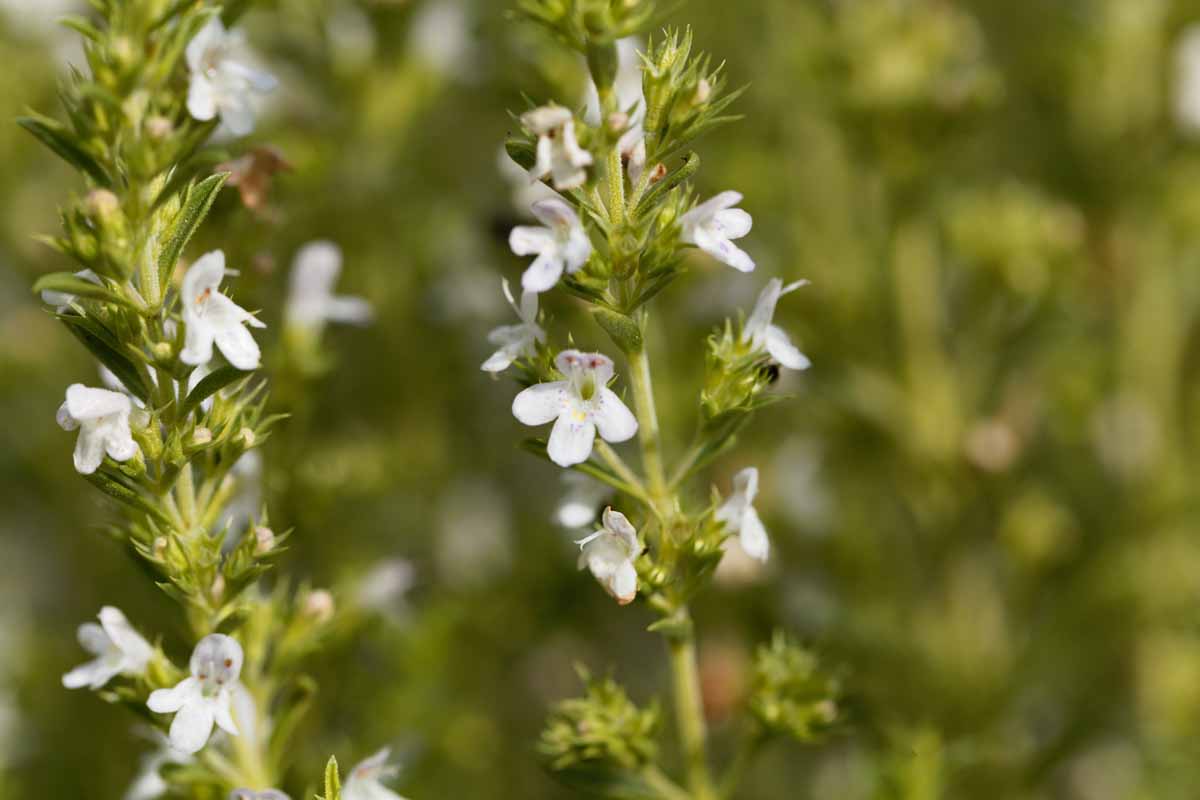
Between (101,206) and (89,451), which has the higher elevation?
(101,206)

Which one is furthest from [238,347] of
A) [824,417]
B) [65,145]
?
[824,417]

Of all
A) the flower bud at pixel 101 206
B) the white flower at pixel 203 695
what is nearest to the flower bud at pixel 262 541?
the white flower at pixel 203 695

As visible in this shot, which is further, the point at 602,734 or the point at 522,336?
the point at 602,734

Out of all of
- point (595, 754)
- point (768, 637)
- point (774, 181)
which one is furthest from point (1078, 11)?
point (595, 754)

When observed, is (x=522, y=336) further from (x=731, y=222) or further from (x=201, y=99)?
(x=201, y=99)

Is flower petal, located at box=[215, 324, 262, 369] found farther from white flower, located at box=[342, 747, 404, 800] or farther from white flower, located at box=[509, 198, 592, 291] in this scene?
white flower, located at box=[342, 747, 404, 800]

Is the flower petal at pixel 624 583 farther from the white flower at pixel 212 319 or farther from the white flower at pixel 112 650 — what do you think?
the white flower at pixel 112 650

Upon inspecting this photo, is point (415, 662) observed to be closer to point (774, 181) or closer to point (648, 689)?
point (648, 689)

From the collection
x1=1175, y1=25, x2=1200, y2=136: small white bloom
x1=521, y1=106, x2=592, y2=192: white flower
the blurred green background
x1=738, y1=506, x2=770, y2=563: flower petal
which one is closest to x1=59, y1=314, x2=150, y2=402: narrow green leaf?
x1=521, y1=106, x2=592, y2=192: white flower
